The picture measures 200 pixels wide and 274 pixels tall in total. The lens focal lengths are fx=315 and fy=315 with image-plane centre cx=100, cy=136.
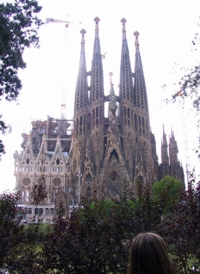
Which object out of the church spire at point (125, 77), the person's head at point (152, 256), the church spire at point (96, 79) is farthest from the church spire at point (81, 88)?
the person's head at point (152, 256)

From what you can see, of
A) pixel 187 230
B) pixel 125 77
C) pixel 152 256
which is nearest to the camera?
pixel 152 256

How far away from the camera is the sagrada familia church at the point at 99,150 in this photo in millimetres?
51469

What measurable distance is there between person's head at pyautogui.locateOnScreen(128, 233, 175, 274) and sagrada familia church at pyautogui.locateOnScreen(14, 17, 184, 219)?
4495cm

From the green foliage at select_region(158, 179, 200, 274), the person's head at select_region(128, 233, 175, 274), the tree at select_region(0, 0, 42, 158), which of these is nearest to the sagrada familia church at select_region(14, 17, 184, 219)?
the tree at select_region(0, 0, 42, 158)

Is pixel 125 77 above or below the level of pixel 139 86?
above

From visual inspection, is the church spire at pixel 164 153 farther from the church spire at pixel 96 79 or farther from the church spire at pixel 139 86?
the church spire at pixel 96 79

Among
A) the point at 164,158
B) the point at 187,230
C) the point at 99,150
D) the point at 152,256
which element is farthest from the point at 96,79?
the point at 152,256

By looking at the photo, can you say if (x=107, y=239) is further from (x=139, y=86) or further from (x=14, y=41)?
(x=139, y=86)

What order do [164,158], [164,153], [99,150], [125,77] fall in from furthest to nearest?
[164,153] → [164,158] → [125,77] → [99,150]

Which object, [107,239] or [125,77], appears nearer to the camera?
[107,239]

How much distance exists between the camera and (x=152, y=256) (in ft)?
7.30

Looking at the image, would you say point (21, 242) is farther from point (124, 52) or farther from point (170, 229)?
point (124, 52)

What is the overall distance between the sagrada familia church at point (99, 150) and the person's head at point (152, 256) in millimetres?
44952

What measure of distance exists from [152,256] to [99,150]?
51.1 meters
